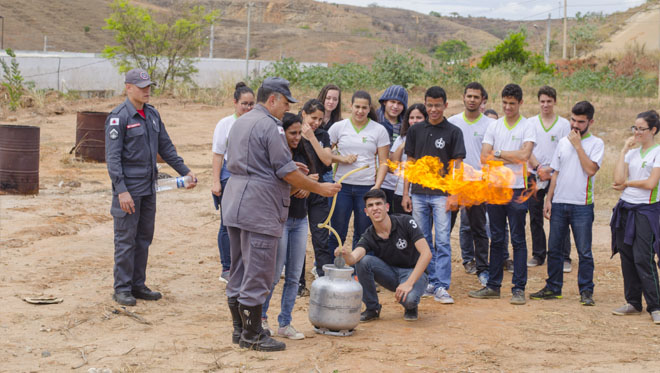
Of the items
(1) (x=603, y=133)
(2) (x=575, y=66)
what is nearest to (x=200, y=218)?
(1) (x=603, y=133)

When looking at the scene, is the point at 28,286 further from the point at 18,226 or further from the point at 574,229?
the point at 574,229

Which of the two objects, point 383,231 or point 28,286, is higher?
point 383,231

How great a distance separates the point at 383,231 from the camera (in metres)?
6.97

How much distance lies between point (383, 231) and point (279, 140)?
6.30ft

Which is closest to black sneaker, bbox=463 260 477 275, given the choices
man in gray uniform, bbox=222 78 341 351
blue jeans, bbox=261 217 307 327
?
blue jeans, bbox=261 217 307 327

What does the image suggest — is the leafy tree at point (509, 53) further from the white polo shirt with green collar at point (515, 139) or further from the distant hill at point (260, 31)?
the white polo shirt with green collar at point (515, 139)

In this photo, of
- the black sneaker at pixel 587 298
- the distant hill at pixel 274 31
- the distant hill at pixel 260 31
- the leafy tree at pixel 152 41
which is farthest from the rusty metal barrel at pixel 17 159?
the distant hill at pixel 260 31

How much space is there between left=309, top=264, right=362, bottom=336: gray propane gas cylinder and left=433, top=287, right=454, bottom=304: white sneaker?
169 cm

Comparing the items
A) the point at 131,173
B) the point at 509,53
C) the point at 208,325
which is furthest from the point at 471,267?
the point at 509,53

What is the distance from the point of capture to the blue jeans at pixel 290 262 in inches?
243

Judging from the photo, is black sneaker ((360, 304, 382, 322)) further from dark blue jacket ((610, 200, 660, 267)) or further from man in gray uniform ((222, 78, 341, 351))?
dark blue jacket ((610, 200, 660, 267))

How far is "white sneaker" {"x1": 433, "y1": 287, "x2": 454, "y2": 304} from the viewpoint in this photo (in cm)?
769

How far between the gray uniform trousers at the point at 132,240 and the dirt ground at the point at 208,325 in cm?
32

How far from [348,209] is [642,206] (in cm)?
309
